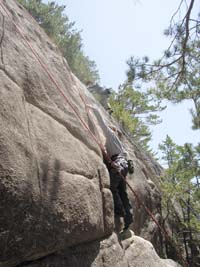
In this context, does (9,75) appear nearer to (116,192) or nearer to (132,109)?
(116,192)

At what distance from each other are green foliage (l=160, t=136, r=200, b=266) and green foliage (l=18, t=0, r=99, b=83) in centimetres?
954

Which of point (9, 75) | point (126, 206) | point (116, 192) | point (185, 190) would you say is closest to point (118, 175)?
point (116, 192)

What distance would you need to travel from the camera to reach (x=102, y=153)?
5.58 m

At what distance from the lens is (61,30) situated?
856 inches

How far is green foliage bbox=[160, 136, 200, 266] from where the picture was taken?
32.5 ft

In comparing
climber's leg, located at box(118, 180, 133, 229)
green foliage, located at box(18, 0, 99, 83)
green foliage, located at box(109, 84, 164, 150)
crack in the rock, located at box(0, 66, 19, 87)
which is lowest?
climber's leg, located at box(118, 180, 133, 229)

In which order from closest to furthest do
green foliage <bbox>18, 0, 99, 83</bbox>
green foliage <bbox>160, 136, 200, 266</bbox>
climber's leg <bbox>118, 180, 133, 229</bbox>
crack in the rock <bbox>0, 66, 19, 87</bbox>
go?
crack in the rock <bbox>0, 66, 19, 87</bbox> → climber's leg <bbox>118, 180, 133, 229</bbox> → green foliage <bbox>160, 136, 200, 266</bbox> → green foliage <bbox>18, 0, 99, 83</bbox>

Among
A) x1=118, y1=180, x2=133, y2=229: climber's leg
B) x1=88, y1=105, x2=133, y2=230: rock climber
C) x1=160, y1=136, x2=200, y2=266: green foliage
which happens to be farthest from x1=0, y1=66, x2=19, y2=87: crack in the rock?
x1=160, y1=136, x2=200, y2=266: green foliage

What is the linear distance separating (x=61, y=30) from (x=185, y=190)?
50.9 feet

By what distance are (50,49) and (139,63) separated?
2684mm

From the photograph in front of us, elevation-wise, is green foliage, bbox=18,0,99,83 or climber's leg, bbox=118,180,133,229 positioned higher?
green foliage, bbox=18,0,99,83

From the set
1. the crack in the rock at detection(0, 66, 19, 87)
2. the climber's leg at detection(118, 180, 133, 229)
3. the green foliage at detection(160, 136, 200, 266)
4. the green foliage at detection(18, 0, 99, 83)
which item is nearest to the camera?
the crack in the rock at detection(0, 66, 19, 87)

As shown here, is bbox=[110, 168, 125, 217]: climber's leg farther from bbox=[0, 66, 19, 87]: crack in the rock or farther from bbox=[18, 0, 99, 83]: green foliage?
bbox=[18, 0, 99, 83]: green foliage

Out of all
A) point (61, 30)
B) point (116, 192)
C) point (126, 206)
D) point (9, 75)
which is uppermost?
point (61, 30)
